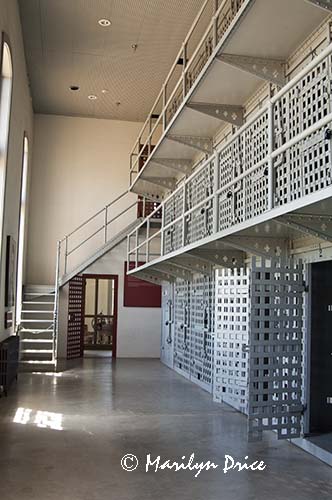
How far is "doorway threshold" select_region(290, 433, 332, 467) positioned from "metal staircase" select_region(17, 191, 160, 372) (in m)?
7.21

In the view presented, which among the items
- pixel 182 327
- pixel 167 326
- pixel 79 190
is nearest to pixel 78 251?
pixel 79 190

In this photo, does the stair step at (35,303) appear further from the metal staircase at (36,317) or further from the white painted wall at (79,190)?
the white painted wall at (79,190)

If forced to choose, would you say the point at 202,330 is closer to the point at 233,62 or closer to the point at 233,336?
the point at 233,336

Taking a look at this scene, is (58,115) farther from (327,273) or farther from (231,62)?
(327,273)

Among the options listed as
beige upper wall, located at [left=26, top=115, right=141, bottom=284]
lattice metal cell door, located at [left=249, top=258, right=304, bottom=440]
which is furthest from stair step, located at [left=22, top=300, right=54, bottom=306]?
lattice metal cell door, located at [left=249, top=258, right=304, bottom=440]

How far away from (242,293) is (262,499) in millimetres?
3055

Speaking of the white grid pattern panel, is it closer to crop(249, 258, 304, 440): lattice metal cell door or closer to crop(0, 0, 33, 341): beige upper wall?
crop(249, 258, 304, 440): lattice metal cell door

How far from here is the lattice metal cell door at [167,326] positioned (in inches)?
457

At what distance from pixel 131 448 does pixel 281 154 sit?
10.7 feet

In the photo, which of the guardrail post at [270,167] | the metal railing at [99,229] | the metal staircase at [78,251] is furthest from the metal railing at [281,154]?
the metal railing at [99,229]

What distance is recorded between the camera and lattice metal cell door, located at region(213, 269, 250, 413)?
6699 millimetres

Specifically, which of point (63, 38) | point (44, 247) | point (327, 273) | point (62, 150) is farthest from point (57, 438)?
point (62, 150)

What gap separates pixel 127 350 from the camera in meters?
13.4

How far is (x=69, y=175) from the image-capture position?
549 inches
